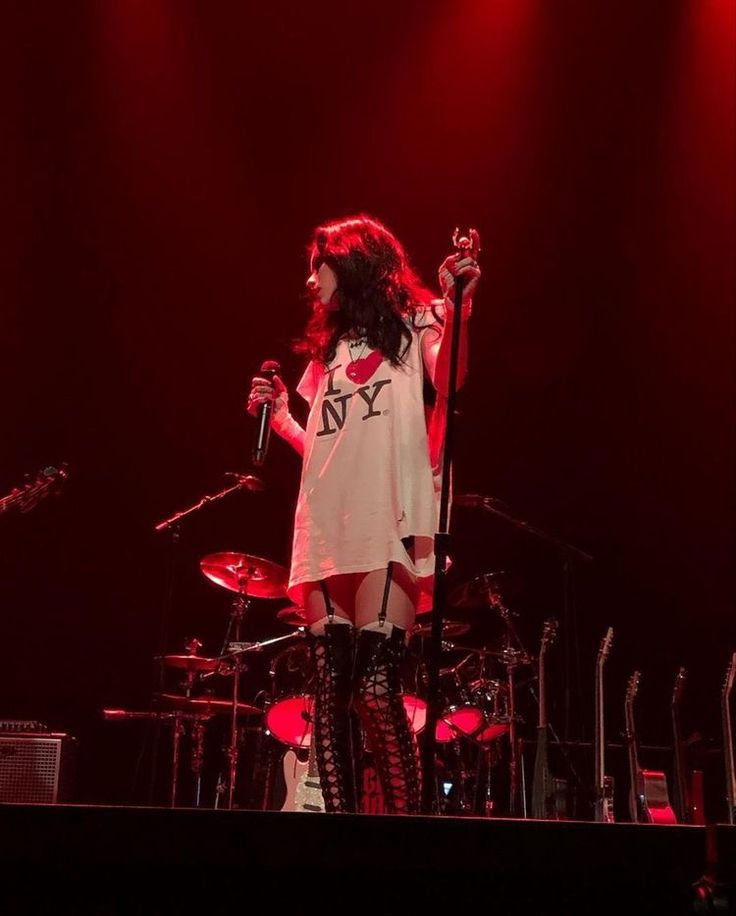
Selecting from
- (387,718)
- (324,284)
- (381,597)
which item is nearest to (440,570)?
(381,597)

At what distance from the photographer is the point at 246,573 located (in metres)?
5.49

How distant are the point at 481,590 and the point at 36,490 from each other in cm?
227

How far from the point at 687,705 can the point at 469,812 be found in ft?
5.94

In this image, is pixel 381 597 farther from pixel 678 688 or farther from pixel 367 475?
pixel 678 688

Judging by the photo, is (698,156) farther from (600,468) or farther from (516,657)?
(516,657)

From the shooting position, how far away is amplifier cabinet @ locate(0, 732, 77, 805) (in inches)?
180

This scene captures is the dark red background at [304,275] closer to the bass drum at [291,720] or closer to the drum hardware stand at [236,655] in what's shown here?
the drum hardware stand at [236,655]

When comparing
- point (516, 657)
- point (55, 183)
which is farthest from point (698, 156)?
point (55, 183)

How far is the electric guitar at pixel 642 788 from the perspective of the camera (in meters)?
5.66

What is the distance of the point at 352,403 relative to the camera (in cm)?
287

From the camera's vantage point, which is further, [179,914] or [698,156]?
→ [698,156]

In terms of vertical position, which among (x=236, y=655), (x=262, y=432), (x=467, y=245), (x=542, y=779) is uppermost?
(x=467, y=245)

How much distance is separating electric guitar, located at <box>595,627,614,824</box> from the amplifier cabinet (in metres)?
2.48

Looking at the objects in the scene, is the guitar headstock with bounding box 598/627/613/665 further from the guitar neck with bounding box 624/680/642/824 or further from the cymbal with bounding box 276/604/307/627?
the cymbal with bounding box 276/604/307/627
